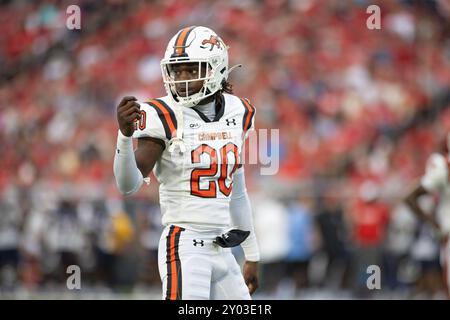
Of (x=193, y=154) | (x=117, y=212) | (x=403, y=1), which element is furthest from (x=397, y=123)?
(x=193, y=154)

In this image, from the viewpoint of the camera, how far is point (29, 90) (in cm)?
1460

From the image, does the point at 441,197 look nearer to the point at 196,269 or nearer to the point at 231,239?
the point at 231,239

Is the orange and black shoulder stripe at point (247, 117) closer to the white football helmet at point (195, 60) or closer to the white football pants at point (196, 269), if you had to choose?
the white football helmet at point (195, 60)

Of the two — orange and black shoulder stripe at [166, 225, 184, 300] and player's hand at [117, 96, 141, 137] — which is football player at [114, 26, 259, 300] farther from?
player's hand at [117, 96, 141, 137]

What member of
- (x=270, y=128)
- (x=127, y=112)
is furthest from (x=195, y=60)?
(x=270, y=128)

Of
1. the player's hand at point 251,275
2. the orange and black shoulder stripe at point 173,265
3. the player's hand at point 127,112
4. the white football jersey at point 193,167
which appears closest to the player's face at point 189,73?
the white football jersey at point 193,167

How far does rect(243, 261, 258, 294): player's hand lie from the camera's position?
195 inches

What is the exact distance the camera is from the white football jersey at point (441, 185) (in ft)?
21.7

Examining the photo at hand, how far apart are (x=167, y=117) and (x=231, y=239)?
0.64 metres

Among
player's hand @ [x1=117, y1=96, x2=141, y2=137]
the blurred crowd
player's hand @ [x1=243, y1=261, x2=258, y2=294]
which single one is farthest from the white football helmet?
the blurred crowd

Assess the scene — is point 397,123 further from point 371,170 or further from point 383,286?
point 383,286

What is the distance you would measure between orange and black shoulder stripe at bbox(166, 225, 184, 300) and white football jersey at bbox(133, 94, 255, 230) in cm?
6

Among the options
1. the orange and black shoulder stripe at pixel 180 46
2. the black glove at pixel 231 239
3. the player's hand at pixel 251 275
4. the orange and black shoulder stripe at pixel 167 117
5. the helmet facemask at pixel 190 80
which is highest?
the orange and black shoulder stripe at pixel 180 46

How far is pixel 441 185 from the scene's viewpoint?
6.66 metres
